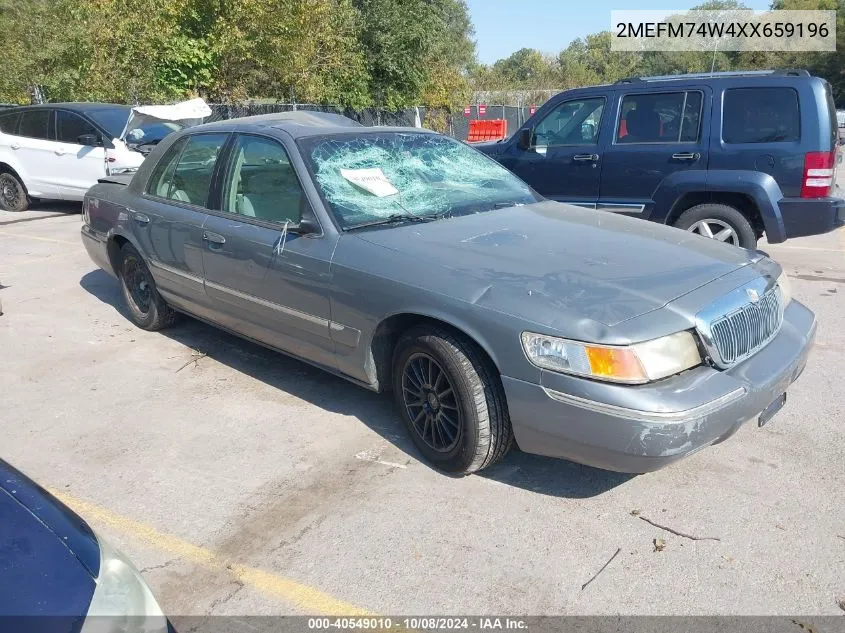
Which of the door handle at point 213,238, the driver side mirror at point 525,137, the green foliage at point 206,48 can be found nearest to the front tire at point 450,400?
the door handle at point 213,238

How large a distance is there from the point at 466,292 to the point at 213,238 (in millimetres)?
2008

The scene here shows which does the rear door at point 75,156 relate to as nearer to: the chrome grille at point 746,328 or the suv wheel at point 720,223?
the suv wheel at point 720,223

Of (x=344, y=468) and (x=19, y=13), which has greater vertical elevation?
(x=19, y=13)

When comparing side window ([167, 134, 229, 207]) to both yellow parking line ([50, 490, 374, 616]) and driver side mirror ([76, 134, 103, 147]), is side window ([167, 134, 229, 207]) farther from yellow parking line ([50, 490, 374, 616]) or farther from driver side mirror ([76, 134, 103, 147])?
driver side mirror ([76, 134, 103, 147])

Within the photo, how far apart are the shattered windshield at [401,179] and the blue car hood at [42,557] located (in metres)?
2.24

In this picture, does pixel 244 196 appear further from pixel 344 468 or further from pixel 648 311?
pixel 648 311

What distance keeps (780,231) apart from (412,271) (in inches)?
178

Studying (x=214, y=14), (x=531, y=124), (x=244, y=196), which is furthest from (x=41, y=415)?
(x=214, y=14)

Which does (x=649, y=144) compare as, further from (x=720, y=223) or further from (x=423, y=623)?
(x=423, y=623)

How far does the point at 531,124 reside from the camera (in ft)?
26.1

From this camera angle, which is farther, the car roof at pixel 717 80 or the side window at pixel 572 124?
the side window at pixel 572 124

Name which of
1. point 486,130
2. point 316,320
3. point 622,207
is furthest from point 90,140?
point 486,130

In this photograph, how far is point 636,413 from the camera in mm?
2926

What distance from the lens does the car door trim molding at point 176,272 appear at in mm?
4930
